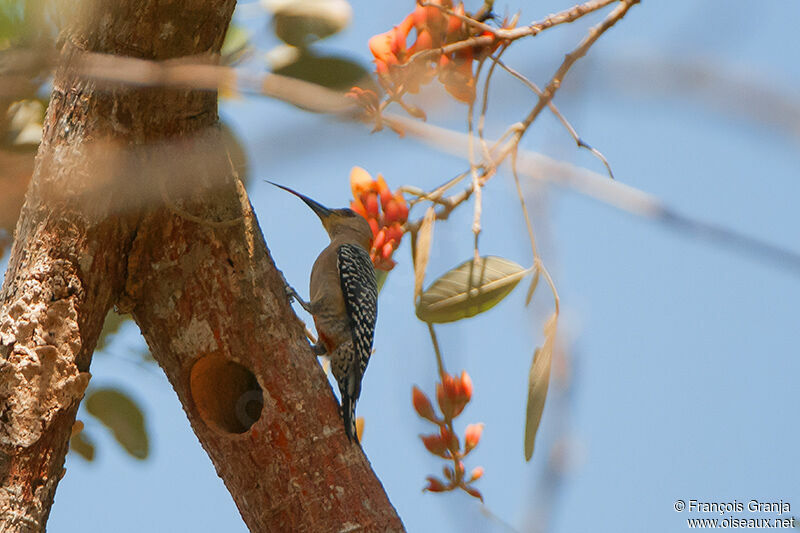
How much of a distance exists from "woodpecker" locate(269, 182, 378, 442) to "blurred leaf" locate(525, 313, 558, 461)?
1.74 m

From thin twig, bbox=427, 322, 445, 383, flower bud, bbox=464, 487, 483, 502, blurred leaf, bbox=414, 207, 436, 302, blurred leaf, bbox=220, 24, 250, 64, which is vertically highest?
blurred leaf, bbox=220, 24, 250, 64

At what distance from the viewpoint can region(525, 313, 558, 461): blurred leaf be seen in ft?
7.34

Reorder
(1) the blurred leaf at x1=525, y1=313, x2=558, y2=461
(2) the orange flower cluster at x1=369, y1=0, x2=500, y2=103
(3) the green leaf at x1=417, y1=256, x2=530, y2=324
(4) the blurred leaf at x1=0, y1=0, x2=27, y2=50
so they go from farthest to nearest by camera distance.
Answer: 1. (3) the green leaf at x1=417, y1=256, x2=530, y2=324
2. (4) the blurred leaf at x1=0, y1=0, x2=27, y2=50
3. (1) the blurred leaf at x1=525, y1=313, x2=558, y2=461
4. (2) the orange flower cluster at x1=369, y1=0, x2=500, y2=103

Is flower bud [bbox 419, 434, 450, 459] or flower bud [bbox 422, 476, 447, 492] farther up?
flower bud [bbox 419, 434, 450, 459]

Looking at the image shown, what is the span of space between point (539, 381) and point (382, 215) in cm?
94

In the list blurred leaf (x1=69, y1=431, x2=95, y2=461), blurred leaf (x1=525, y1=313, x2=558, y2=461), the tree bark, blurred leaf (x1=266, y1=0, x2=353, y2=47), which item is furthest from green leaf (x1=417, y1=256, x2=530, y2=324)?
blurred leaf (x1=69, y1=431, x2=95, y2=461)

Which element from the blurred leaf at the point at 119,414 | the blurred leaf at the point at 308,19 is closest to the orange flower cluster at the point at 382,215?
the blurred leaf at the point at 308,19

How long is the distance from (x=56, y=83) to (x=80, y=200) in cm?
36

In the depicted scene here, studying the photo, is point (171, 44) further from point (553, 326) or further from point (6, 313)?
point (553, 326)

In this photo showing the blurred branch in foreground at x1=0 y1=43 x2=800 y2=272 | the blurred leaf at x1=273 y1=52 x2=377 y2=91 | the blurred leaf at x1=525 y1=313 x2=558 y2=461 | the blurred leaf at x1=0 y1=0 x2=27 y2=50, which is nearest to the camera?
the blurred branch in foreground at x1=0 y1=43 x2=800 y2=272

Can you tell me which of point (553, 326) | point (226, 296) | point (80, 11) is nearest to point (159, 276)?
point (226, 296)

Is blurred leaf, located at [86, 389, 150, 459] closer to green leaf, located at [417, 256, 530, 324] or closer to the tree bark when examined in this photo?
the tree bark

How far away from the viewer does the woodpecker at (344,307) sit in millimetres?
4227

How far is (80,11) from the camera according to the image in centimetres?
232
